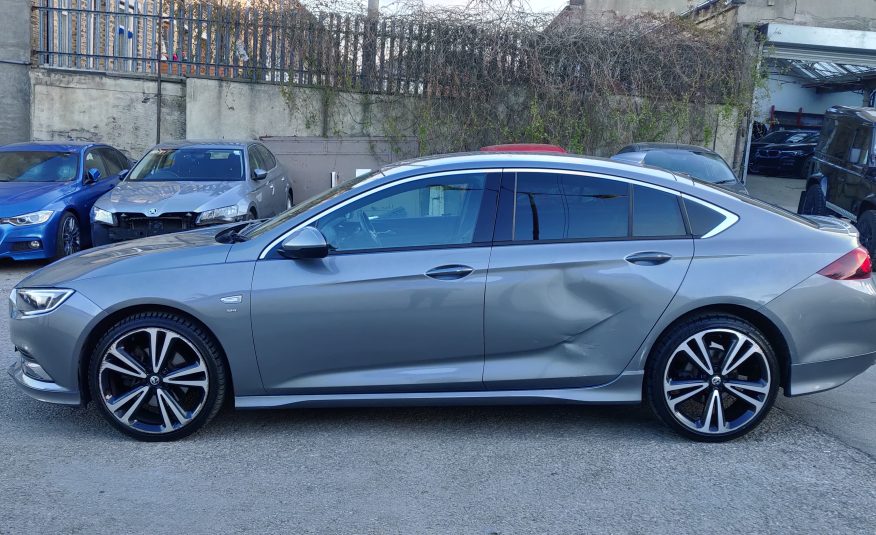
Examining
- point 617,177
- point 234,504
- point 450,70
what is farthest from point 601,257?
point 450,70

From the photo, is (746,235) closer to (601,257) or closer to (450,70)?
(601,257)

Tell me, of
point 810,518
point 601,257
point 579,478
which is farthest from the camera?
point 601,257

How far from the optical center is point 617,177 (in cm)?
491

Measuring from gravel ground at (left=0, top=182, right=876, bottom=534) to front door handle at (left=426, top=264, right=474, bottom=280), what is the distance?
3.15 feet

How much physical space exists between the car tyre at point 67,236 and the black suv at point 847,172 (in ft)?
32.7

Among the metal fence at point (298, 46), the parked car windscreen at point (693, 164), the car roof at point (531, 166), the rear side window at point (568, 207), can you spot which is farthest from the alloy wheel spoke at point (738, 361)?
the metal fence at point (298, 46)

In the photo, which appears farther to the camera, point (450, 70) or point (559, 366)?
point (450, 70)

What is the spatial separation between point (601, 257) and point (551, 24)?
1132cm

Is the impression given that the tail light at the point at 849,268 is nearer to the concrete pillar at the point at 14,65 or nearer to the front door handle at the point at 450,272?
the front door handle at the point at 450,272

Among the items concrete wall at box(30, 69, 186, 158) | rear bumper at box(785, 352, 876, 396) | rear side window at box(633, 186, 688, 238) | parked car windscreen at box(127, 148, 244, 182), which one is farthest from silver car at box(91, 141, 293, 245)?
rear bumper at box(785, 352, 876, 396)

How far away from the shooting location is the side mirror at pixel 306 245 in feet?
15.1

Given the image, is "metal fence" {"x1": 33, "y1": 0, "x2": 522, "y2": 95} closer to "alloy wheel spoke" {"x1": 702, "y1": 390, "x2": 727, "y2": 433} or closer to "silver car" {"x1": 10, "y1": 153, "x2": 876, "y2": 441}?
"silver car" {"x1": 10, "y1": 153, "x2": 876, "y2": 441}

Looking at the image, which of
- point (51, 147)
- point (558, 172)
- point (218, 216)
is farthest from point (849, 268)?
point (51, 147)

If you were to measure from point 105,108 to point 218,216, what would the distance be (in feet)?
23.7
